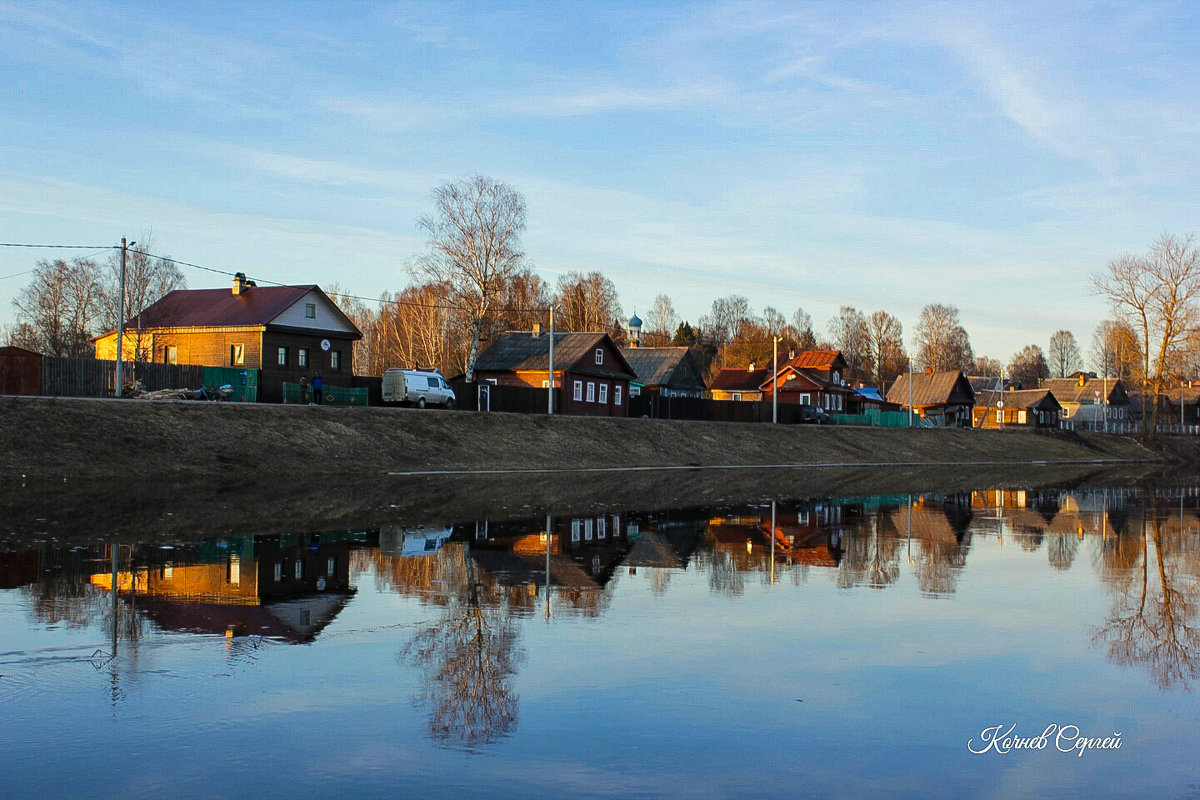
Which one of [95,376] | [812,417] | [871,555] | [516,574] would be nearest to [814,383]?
[812,417]

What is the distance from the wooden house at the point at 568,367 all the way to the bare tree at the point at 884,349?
101m

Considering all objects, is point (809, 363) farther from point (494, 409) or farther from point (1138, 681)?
point (1138, 681)

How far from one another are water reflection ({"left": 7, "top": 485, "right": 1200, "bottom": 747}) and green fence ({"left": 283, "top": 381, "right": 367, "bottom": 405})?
34.0 metres

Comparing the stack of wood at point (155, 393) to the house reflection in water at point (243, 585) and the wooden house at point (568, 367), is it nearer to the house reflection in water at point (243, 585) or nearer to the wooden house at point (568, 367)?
the wooden house at point (568, 367)

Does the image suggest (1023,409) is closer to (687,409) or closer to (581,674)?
(687,409)

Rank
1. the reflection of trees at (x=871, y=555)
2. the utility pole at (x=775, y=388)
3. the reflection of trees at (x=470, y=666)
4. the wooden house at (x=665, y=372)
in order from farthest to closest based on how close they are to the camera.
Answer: the wooden house at (x=665, y=372) < the utility pole at (x=775, y=388) < the reflection of trees at (x=871, y=555) < the reflection of trees at (x=470, y=666)

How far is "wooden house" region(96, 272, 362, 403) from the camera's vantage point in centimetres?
6425

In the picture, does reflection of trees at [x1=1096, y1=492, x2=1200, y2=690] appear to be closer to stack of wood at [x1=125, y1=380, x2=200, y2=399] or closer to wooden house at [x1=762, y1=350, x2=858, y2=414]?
stack of wood at [x1=125, y1=380, x2=200, y2=399]

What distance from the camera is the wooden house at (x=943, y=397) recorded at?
12194cm

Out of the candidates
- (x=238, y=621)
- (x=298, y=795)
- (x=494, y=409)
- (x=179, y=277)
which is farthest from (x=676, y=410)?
(x=298, y=795)

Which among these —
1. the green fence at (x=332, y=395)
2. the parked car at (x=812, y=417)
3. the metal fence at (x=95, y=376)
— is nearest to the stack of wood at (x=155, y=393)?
the metal fence at (x=95, y=376)

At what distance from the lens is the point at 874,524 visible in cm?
2320

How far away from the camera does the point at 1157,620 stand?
38.9ft
